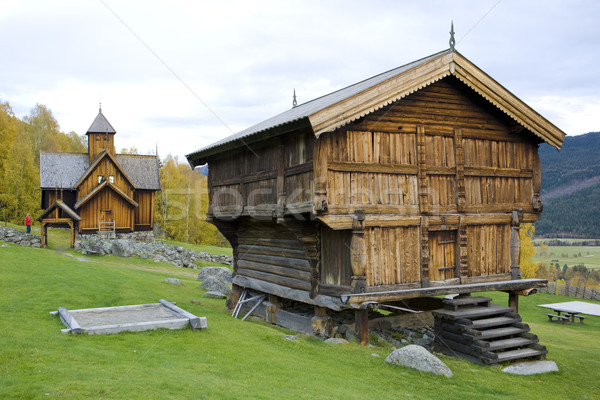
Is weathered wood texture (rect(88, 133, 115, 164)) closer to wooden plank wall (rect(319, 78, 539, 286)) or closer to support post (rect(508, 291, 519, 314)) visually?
wooden plank wall (rect(319, 78, 539, 286))

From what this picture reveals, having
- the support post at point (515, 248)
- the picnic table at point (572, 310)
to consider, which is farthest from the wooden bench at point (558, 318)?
the support post at point (515, 248)

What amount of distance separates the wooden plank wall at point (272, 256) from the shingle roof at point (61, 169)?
3054cm

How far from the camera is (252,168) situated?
689 inches

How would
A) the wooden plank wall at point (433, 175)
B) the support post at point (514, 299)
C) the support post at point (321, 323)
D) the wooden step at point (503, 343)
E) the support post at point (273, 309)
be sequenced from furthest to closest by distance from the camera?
the support post at point (273, 309) → the support post at point (514, 299) → the support post at point (321, 323) → the wooden plank wall at point (433, 175) → the wooden step at point (503, 343)

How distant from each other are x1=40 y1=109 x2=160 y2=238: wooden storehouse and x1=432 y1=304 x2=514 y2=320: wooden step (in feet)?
122

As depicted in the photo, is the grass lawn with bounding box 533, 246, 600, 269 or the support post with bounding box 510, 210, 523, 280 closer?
the support post with bounding box 510, 210, 523, 280

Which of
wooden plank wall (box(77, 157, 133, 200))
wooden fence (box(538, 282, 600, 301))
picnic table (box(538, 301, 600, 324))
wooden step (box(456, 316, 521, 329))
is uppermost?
wooden plank wall (box(77, 157, 133, 200))

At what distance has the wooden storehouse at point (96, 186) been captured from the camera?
4456cm

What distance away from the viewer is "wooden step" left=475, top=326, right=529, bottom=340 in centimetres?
1346

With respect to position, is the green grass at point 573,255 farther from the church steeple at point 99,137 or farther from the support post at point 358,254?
the support post at point 358,254

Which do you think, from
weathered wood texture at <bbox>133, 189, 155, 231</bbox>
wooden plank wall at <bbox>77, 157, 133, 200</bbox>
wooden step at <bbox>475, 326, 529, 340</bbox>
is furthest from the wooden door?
weathered wood texture at <bbox>133, 189, 155, 231</bbox>

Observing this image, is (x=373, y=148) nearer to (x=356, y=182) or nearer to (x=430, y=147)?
(x=356, y=182)

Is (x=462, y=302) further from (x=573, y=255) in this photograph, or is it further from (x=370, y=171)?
(x=573, y=255)

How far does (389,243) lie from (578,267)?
11176 centimetres
